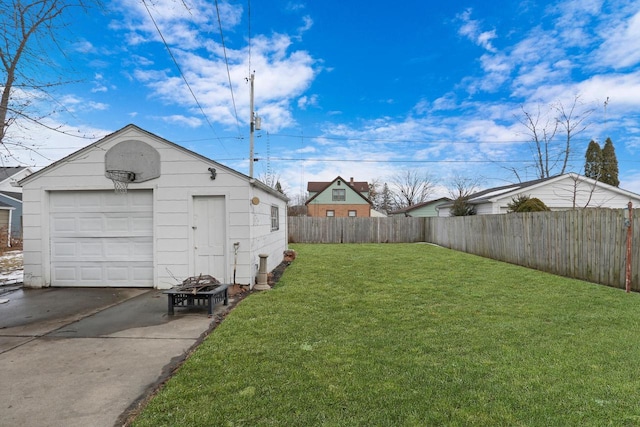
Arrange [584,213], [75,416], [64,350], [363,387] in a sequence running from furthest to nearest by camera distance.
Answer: [584,213]
[64,350]
[363,387]
[75,416]

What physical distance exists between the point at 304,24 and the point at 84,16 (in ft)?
19.6

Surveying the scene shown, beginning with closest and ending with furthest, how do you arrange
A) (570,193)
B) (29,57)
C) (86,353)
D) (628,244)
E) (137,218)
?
(86,353), (29,57), (628,244), (137,218), (570,193)

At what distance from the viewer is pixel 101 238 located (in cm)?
732

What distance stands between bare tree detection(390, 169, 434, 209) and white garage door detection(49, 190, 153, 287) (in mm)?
40716

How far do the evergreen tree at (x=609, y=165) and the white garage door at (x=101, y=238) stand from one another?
101ft

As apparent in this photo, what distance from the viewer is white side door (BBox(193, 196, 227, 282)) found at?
283 inches

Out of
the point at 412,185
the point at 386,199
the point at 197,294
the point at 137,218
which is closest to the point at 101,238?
the point at 137,218

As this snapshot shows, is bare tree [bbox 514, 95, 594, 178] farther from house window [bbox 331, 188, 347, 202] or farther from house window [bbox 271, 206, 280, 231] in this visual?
house window [bbox 331, 188, 347, 202]

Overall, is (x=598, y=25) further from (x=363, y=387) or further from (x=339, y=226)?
(x=339, y=226)

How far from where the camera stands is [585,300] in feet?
18.9

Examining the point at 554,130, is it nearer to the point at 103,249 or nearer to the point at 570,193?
the point at 570,193

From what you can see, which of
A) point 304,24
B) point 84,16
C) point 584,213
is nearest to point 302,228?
point 304,24

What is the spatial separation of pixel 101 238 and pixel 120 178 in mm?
1434

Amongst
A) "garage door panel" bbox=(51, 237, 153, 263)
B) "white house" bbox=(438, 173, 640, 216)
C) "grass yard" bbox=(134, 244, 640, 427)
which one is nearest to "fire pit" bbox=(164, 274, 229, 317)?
"grass yard" bbox=(134, 244, 640, 427)
